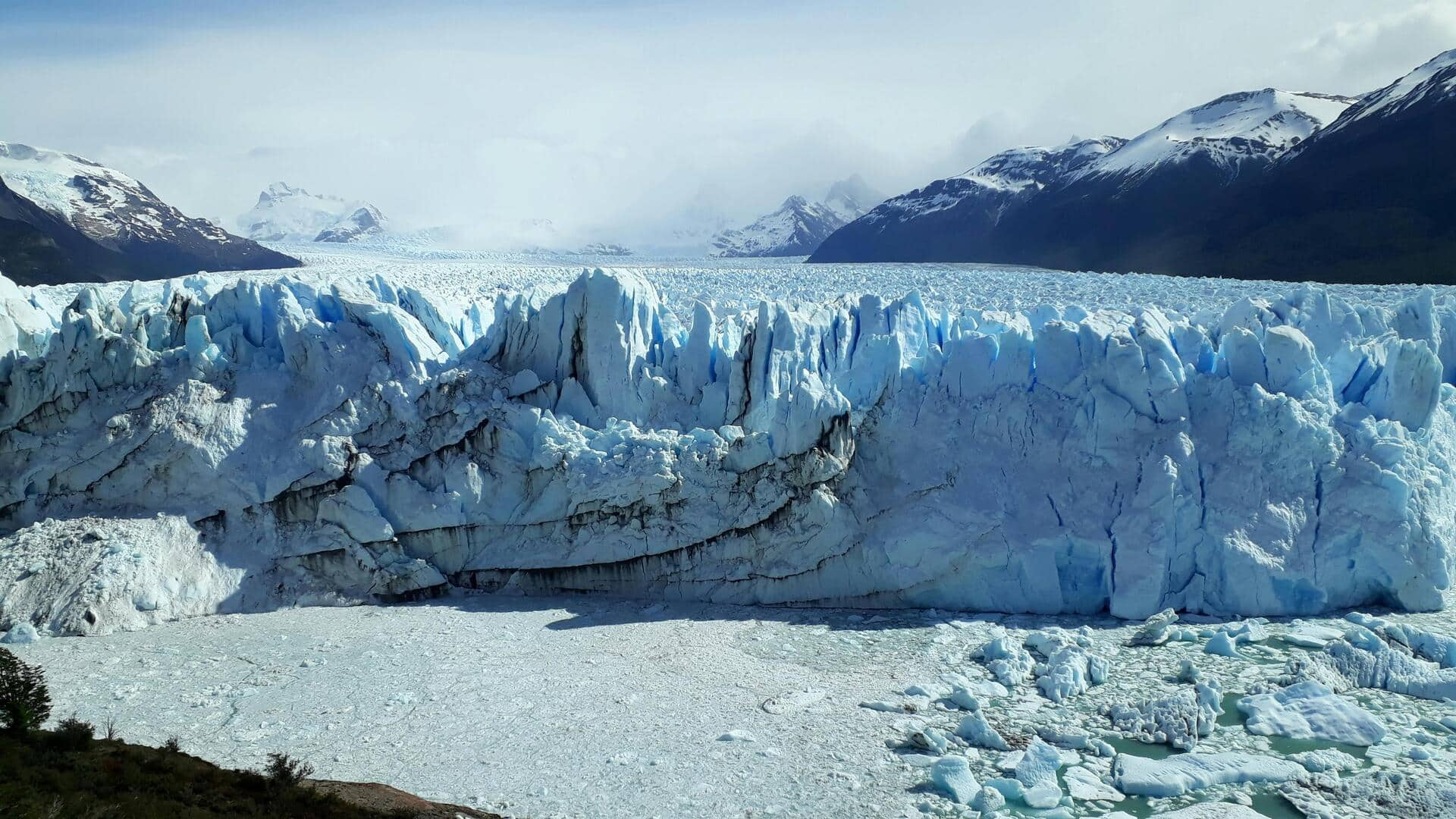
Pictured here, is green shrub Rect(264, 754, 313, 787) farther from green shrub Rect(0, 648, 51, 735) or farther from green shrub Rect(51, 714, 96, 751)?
green shrub Rect(0, 648, 51, 735)

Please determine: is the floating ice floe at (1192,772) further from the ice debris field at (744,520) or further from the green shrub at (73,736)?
the green shrub at (73,736)

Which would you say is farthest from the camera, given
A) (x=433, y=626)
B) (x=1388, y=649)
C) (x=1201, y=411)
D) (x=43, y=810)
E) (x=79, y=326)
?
(x=79, y=326)

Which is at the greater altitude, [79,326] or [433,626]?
[79,326]

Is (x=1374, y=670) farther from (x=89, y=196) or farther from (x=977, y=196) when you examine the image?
(x=977, y=196)

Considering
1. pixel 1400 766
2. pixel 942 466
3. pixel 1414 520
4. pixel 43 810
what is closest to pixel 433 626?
pixel 43 810

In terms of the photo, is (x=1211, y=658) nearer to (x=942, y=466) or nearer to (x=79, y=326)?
(x=942, y=466)

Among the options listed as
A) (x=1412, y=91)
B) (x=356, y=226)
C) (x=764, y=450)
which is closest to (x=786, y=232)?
(x=356, y=226)

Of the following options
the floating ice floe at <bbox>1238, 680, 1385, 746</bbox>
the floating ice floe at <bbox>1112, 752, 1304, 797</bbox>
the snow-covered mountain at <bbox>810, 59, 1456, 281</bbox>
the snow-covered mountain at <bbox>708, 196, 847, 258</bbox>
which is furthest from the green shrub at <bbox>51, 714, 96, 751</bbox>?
the snow-covered mountain at <bbox>708, 196, 847, 258</bbox>

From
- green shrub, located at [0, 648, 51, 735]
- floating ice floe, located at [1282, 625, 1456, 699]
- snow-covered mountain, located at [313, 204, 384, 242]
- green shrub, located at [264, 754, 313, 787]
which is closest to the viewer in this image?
green shrub, located at [264, 754, 313, 787]
